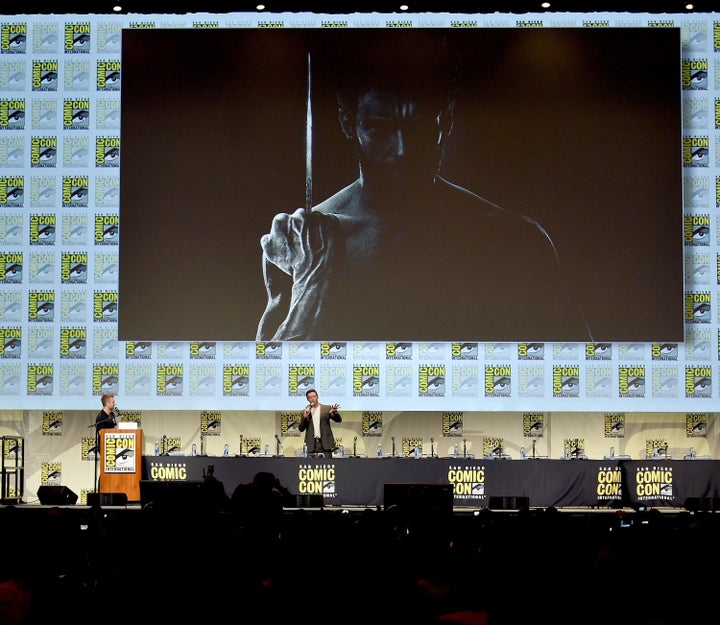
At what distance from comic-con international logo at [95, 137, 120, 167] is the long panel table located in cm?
494

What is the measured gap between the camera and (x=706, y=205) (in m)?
14.9

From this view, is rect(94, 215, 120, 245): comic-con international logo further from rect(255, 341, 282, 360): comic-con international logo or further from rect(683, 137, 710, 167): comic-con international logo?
rect(683, 137, 710, 167): comic-con international logo

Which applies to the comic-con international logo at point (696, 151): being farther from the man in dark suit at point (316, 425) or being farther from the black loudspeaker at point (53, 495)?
the black loudspeaker at point (53, 495)

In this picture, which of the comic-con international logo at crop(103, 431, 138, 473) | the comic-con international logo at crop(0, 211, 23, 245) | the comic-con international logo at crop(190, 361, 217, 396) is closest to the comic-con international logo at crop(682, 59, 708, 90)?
the comic-con international logo at crop(190, 361, 217, 396)

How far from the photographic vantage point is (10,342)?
593 inches

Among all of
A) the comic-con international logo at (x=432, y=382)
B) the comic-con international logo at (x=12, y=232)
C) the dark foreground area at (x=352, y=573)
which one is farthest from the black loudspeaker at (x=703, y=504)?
the comic-con international logo at (x=12, y=232)

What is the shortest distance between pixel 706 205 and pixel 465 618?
12.1 m

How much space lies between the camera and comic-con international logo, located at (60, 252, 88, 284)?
1512 cm

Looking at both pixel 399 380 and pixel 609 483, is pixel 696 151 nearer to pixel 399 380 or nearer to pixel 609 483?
pixel 609 483

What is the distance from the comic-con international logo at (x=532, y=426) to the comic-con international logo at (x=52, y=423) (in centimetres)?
690

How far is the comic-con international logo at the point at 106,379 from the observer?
14.9 m

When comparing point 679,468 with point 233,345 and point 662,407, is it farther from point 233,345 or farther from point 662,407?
point 233,345

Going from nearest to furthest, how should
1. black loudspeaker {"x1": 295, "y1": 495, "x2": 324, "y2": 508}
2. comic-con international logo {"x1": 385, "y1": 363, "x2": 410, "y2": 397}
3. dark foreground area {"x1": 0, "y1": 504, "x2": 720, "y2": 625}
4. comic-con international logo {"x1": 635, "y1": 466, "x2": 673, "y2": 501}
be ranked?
dark foreground area {"x1": 0, "y1": 504, "x2": 720, "y2": 625} → black loudspeaker {"x1": 295, "y1": 495, "x2": 324, "y2": 508} → comic-con international logo {"x1": 635, "y1": 466, "x2": 673, "y2": 501} → comic-con international logo {"x1": 385, "y1": 363, "x2": 410, "y2": 397}

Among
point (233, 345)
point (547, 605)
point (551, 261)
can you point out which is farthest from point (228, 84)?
point (547, 605)
